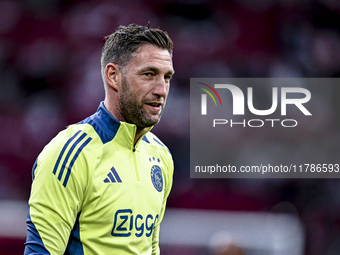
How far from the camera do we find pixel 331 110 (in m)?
4.63

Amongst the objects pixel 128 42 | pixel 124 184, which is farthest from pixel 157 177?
pixel 128 42

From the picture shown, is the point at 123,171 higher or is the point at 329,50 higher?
the point at 329,50

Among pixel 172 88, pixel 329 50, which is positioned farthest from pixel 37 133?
pixel 329 50

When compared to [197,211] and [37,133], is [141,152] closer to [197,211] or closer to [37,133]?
[197,211]

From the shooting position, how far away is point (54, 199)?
4.18 feet

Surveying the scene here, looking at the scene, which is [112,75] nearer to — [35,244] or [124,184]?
[124,184]

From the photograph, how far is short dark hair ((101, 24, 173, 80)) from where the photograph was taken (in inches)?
57.8

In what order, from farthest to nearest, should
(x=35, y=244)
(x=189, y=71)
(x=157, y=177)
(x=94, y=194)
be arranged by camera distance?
(x=189, y=71)
(x=157, y=177)
(x=94, y=194)
(x=35, y=244)

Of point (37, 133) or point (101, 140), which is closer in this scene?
point (101, 140)

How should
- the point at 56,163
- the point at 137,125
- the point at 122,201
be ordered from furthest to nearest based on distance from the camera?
1. the point at 137,125
2. the point at 122,201
3. the point at 56,163

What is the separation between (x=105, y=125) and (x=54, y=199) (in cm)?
36

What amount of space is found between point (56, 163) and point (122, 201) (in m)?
0.27

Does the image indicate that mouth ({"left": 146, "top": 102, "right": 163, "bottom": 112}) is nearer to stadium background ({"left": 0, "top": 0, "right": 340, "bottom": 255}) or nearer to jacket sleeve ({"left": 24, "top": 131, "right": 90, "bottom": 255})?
jacket sleeve ({"left": 24, "top": 131, "right": 90, "bottom": 255})

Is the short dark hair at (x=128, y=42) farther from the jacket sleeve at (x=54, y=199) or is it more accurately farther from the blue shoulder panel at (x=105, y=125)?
the jacket sleeve at (x=54, y=199)
